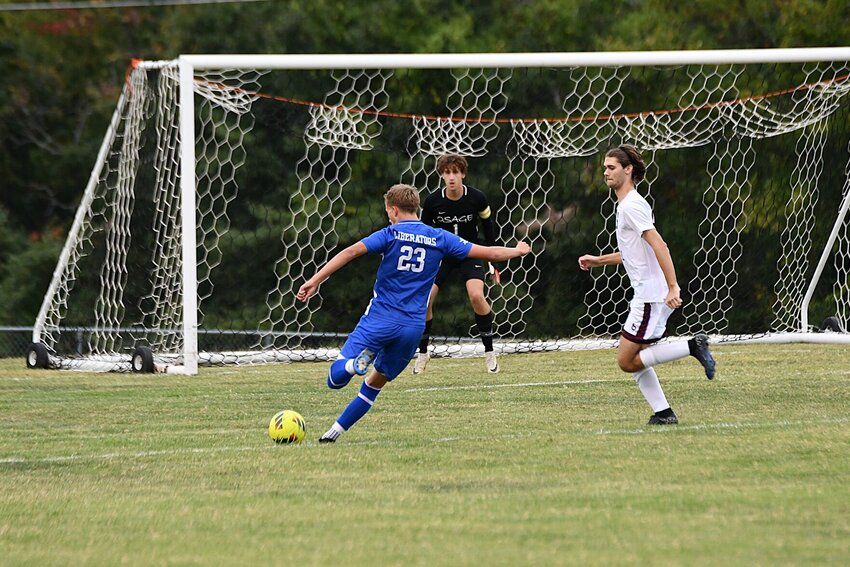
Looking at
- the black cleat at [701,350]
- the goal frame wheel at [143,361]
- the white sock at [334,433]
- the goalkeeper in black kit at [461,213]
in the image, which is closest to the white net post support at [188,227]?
the goal frame wheel at [143,361]

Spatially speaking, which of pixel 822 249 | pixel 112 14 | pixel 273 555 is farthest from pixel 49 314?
pixel 112 14

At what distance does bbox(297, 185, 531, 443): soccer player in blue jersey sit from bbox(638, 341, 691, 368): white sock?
3.32ft

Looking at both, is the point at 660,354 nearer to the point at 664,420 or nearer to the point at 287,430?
the point at 664,420

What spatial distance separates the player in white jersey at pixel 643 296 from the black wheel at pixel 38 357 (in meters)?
7.94

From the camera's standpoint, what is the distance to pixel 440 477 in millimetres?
6984

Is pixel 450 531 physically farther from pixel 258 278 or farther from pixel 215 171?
pixel 215 171

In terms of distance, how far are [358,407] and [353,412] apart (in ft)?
0.15

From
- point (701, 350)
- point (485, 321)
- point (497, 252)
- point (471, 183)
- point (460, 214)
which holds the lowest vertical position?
point (471, 183)

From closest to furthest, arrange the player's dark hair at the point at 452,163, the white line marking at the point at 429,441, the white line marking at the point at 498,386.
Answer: the white line marking at the point at 429,441 < the white line marking at the point at 498,386 < the player's dark hair at the point at 452,163

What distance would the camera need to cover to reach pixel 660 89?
2270cm

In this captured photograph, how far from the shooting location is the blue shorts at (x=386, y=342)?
8.30m

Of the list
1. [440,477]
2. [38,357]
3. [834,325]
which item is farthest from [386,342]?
[834,325]

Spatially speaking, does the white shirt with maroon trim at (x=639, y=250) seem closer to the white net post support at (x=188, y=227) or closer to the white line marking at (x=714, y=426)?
the white line marking at (x=714, y=426)

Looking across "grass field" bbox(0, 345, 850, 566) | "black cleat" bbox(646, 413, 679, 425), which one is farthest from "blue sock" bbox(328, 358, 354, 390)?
"black cleat" bbox(646, 413, 679, 425)
